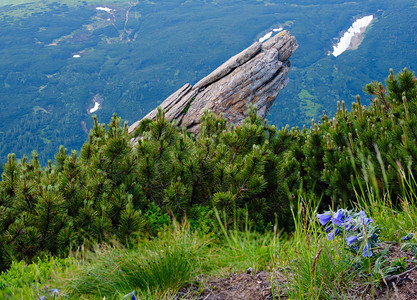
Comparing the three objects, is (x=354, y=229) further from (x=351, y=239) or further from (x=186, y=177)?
(x=186, y=177)

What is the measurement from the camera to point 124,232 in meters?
6.06

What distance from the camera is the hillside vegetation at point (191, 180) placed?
19.2 ft

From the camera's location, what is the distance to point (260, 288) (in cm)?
295

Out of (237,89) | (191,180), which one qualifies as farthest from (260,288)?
(237,89)

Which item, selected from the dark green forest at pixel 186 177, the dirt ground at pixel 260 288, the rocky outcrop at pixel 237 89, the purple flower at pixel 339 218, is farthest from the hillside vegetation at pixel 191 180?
the rocky outcrop at pixel 237 89

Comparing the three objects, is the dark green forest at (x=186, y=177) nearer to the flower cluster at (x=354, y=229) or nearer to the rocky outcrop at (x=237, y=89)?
the flower cluster at (x=354, y=229)

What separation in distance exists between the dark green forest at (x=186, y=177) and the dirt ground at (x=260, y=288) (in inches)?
90.5

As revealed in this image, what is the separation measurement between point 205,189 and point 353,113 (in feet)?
12.3

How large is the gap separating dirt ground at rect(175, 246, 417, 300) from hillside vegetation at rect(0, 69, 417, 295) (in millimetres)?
2150

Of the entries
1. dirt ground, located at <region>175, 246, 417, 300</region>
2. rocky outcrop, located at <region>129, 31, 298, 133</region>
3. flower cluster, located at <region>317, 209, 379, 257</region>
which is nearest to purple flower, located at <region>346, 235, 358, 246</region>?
flower cluster, located at <region>317, 209, 379, 257</region>

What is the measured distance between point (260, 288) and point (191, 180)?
4.35 meters

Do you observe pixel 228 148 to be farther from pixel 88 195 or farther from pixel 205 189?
pixel 88 195

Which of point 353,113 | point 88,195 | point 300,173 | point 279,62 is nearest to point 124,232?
point 88,195

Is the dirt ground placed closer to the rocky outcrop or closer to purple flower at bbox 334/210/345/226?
purple flower at bbox 334/210/345/226
